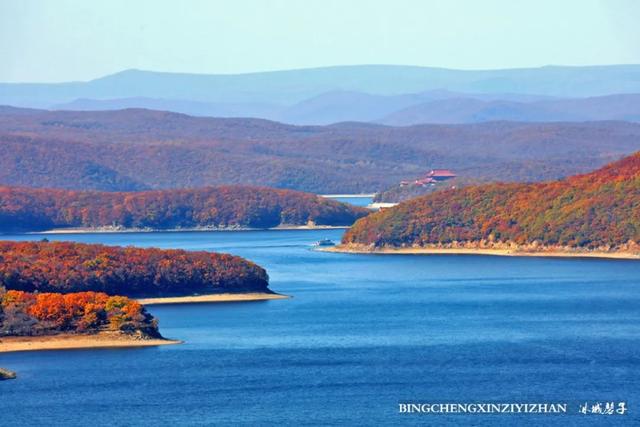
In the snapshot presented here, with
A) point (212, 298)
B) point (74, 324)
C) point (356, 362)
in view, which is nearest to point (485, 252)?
point (212, 298)

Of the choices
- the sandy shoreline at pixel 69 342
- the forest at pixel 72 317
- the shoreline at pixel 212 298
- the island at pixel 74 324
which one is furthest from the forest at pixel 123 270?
the sandy shoreline at pixel 69 342

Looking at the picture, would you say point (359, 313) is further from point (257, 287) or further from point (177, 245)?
point (177, 245)

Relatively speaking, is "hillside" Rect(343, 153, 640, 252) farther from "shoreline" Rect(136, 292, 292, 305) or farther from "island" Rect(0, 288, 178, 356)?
"island" Rect(0, 288, 178, 356)

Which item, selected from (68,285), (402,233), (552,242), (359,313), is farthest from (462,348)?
(402,233)

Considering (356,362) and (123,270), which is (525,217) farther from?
(356,362)

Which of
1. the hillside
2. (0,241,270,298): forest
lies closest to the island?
(0,241,270,298): forest

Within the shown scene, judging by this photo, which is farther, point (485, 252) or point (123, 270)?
point (485, 252)

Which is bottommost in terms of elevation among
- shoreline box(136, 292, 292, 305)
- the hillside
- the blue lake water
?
the blue lake water
